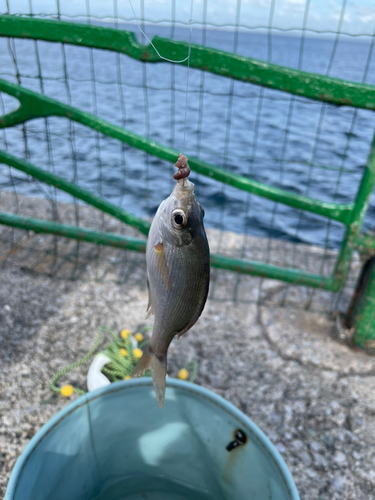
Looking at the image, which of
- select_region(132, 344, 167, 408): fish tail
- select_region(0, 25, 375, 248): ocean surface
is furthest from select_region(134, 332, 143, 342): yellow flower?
select_region(0, 25, 375, 248): ocean surface

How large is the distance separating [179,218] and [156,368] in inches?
24.7

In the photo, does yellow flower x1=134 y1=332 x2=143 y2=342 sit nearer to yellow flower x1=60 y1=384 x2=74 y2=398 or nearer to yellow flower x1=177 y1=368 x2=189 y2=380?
yellow flower x1=177 y1=368 x2=189 y2=380

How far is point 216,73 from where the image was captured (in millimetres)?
2055

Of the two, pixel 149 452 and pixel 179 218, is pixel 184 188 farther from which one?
pixel 149 452

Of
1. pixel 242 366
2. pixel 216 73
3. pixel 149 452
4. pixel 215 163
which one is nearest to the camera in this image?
pixel 149 452

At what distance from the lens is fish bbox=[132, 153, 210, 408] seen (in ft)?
3.88

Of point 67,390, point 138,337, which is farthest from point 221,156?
point 67,390

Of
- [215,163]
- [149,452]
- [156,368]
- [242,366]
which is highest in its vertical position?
[156,368]

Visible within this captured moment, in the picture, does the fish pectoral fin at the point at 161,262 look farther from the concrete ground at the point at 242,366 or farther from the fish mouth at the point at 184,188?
the concrete ground at the point at 242,366

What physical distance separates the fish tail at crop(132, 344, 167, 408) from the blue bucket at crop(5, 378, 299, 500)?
0.53 ft

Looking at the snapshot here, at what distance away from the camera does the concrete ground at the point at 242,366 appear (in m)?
2.03

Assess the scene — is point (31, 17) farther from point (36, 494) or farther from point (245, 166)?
point (245, 166)

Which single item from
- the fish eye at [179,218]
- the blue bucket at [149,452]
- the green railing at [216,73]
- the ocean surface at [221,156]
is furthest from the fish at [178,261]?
the ocean surface at [221,156]

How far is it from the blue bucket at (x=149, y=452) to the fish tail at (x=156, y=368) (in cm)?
16
